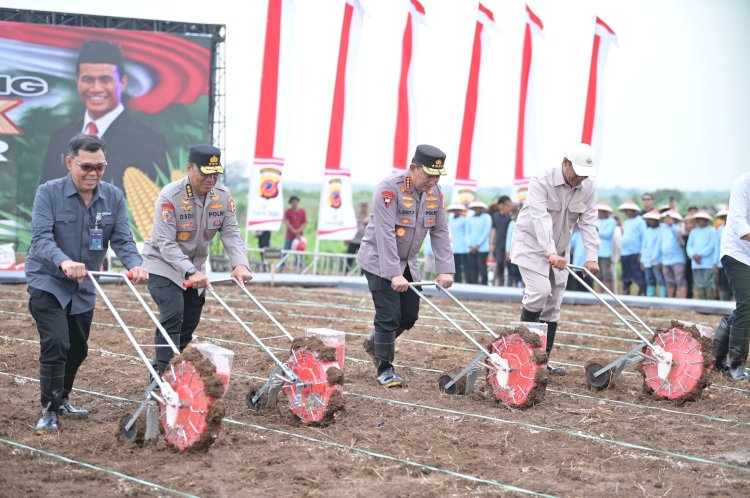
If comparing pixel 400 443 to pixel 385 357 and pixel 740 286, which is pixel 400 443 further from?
pixel 740 286

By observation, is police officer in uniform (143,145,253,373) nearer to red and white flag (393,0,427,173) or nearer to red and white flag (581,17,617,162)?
red and white flag (393,0,427,173)

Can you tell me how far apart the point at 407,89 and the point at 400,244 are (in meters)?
12.4

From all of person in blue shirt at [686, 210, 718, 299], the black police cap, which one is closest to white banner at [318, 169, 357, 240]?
person in blue shirt at [686, 210, 718, 299]

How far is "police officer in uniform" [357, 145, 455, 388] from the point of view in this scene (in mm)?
7688

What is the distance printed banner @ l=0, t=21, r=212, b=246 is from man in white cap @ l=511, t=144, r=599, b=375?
12.1 metres

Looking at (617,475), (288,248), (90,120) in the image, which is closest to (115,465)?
(617,475)

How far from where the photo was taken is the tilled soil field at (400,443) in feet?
17.0

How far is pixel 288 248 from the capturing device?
2217 cm

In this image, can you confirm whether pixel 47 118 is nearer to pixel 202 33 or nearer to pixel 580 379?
pixel 202 33

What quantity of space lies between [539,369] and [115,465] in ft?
10.1

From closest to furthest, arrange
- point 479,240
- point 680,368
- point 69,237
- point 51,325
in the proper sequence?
1. point 51,325
2. point 69,237
3. point 680,368
4. point 479,240

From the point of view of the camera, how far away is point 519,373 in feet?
23.4

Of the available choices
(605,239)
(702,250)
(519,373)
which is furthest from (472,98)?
(519,373)

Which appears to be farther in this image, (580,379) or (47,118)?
(47,118)
